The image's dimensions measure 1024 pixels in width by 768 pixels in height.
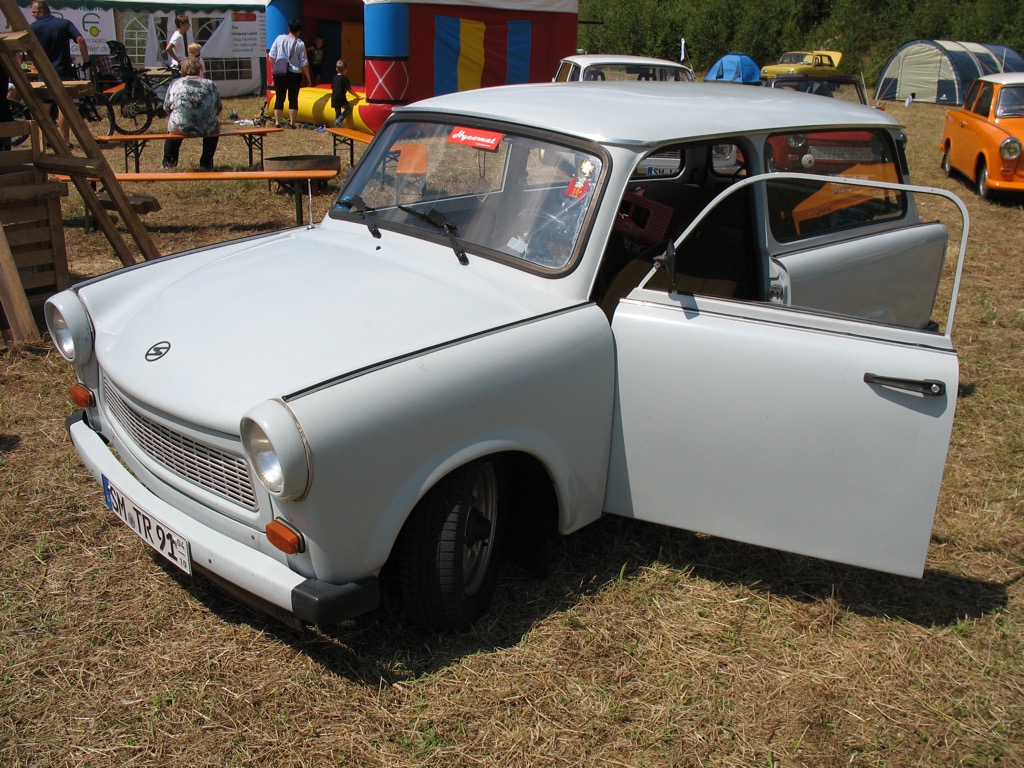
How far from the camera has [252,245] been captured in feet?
12.9

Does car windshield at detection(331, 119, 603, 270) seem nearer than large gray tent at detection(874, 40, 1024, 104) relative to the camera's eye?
Yes

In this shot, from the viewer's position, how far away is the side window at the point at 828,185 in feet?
12.6

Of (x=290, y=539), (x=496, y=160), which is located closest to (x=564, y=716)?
(x=290, y=539)

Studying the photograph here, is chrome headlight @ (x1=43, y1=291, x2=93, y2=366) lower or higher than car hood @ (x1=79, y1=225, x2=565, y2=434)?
lower

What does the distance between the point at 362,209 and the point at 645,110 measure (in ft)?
4.07

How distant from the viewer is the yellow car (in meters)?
20.9

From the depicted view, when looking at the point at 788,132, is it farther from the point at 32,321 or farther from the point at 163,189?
the point at 163,189

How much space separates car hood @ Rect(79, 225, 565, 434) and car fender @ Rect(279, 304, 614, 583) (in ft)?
0.32

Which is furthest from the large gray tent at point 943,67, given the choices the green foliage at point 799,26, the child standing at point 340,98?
the child standing at point 340,98

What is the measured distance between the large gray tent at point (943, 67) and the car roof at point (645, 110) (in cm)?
2036

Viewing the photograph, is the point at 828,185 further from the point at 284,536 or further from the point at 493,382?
the point at 284,536

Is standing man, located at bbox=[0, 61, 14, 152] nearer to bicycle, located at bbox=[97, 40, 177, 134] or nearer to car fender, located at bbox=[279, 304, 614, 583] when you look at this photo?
car fender, located at bbox=[279, 304, 614, 583]

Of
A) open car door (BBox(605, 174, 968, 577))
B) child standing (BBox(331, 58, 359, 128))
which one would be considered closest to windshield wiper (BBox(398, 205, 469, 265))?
open car door (BBox(605, 174, 968, 577))

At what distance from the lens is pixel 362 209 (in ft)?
12.8
